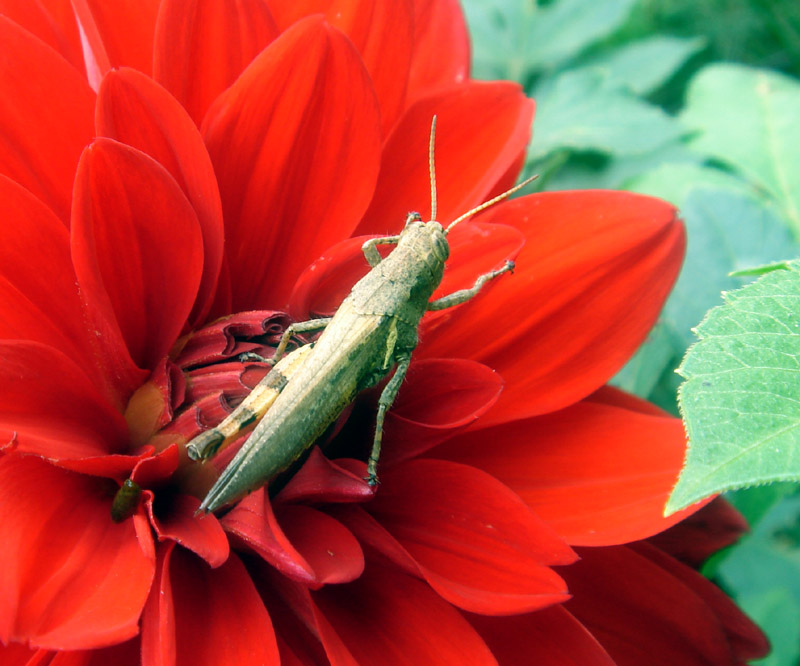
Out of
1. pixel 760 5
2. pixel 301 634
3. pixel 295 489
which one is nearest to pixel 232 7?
pixel 295 489

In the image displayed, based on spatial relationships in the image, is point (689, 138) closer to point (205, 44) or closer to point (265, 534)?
point (205, 44)

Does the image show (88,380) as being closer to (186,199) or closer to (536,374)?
(186,199)

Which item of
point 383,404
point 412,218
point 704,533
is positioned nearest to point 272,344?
point 383,404

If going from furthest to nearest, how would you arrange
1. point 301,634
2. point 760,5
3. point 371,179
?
1. point 760,5
2. point 371,179
3. point 301,634

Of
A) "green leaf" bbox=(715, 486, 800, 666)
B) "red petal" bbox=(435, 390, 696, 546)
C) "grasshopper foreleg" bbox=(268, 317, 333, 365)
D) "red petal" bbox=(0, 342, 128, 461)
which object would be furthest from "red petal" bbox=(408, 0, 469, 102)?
"green leaf" bbox=(715, 486, 800, 666)

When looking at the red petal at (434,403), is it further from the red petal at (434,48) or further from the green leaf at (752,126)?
the green leaf at (752,126)

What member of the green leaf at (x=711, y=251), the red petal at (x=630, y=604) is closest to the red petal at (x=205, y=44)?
the red petal at (x=630, y=604)

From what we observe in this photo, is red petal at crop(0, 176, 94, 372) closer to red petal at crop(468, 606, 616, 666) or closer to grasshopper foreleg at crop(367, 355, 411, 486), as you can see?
grasshopper foreleg at crop(367, 355, 411, 486)
